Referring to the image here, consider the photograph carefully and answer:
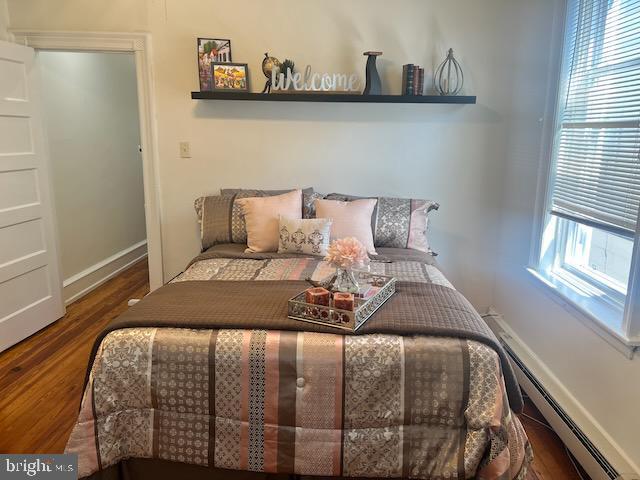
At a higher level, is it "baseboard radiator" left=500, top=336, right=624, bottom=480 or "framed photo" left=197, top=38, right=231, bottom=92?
"framed photo" left=197, top=38, right=231, bottom=92

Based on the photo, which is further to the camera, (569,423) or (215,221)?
(215,221)

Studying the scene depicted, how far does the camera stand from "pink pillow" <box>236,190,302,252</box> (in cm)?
287

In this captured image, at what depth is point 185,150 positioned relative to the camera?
3379 millimetres

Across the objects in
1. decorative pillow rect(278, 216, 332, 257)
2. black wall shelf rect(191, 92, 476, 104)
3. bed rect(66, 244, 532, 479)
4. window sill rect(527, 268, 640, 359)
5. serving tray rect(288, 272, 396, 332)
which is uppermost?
black wall shelf rect(191, 92, 476, 104)

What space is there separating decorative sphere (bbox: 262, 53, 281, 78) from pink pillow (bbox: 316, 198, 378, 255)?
A: 2.99ft

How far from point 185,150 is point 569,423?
107 inches

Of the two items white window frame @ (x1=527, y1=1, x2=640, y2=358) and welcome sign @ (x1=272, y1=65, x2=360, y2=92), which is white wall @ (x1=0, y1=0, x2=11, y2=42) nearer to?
welcome sign @ (x1=272, y1=65, x2=360, y2=92)

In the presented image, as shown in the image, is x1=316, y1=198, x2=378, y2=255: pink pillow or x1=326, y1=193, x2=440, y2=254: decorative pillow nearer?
x1=316, y1=198, x2=378, y2=255: pink pillow

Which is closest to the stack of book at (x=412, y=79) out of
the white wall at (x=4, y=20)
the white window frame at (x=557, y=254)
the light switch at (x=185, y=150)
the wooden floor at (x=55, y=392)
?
the white window frame at (x=557, y=254)

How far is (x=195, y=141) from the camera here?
3.37 meters

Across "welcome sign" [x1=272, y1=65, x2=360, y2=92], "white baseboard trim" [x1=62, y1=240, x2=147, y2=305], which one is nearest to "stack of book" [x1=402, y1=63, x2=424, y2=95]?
"welcome sign" [x1=272, y1=65, x2=360, y2=92]

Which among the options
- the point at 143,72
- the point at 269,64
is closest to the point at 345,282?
the point at 269,64

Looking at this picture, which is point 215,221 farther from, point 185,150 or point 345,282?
point 345,282

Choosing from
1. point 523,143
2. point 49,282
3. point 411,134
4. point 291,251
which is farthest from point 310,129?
point 49,282
